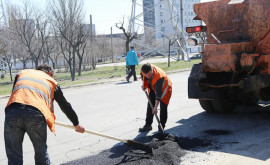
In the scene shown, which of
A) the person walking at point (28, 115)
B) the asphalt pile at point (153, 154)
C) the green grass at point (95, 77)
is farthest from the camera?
the green grass at point (95, 77)

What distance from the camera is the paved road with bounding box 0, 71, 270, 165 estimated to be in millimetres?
4414

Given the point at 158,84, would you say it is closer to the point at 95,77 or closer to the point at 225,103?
the point at 225,103

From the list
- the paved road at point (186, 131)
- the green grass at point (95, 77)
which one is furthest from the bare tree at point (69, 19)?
the paved road at point (186, 131)

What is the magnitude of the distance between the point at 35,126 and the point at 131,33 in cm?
2467

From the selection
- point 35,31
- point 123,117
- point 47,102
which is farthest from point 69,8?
point 47,102

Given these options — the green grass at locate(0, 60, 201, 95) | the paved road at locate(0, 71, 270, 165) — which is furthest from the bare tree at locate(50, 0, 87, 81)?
the paved road at locate(0, 71, 270, 165)

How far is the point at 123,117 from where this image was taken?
7.05m

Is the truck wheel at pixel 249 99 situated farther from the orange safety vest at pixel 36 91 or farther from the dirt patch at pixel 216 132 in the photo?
the orange safety vest at pixel 36 91

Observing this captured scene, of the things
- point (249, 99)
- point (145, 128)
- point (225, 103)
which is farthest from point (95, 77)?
point (145, 128)

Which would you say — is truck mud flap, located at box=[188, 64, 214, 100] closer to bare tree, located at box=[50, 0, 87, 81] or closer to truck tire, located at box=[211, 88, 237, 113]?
truck tire, located at box=[211, 88, 237, 113]

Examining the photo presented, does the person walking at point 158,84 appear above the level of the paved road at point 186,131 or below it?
above

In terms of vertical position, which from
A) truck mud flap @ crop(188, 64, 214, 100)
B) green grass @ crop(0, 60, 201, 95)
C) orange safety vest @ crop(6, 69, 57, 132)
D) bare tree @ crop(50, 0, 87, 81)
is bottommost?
green grass @ crop(0, 60, 201, 95)

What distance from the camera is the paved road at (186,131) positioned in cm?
441

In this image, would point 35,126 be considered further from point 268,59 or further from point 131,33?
point 131,33
